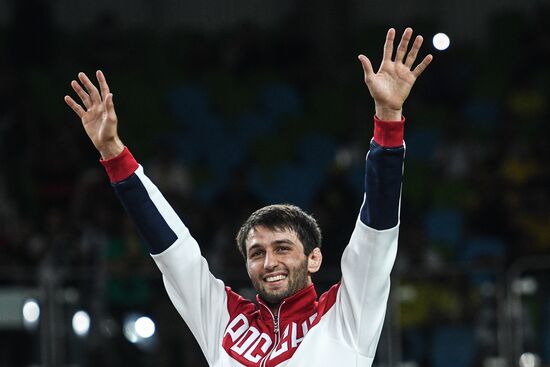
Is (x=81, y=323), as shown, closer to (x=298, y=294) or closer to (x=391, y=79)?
(x=298, y=294)

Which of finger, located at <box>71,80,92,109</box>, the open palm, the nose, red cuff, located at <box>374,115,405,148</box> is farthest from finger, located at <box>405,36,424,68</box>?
finger, located at <box>71,80,92,109</box>

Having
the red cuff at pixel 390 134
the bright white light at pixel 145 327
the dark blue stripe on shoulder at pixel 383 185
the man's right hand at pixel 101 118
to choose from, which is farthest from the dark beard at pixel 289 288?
the bright white light at pixel 145 327

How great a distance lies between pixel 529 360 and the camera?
849cm

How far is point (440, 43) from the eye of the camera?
13.5 feet

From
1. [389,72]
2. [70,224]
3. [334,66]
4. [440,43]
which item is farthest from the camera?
[334,66]

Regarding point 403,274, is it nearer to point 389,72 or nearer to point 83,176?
point 83,176

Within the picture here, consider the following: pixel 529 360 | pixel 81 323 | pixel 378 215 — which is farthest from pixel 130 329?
pixel 378 215

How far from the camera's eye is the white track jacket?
12.3 feet

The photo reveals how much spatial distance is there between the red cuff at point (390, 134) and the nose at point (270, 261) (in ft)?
1.74

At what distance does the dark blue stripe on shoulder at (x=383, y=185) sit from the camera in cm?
373

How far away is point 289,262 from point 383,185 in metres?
0.45

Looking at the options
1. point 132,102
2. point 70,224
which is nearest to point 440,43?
point 70,224

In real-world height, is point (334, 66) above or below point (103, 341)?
above

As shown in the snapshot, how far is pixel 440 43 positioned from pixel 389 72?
1.29 ft
